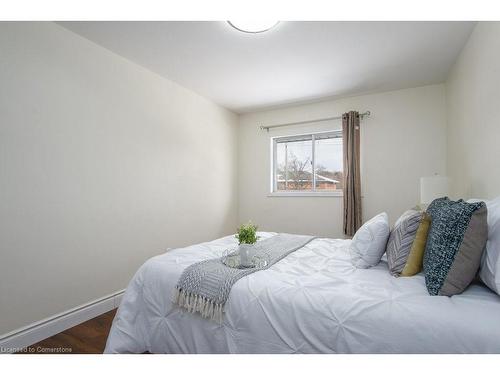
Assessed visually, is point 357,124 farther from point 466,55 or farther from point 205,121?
point 205,121

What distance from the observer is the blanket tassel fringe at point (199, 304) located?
54.1 inches

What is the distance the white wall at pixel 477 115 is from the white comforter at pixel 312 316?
1167 millimetres

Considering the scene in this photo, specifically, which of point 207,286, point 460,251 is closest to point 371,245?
point 460,251

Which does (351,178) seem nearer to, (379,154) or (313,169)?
(379,154)

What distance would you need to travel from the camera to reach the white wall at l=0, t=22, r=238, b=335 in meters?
1.87

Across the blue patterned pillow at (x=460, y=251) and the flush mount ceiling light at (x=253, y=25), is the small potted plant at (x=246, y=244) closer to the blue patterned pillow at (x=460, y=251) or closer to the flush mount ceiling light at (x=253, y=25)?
the blue patterned pillow at (x=460, y=251)

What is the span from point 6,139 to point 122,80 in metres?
1.15

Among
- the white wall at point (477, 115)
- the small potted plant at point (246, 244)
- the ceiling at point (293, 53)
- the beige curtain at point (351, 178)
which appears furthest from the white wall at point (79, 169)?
the white wall at point (477, 115)

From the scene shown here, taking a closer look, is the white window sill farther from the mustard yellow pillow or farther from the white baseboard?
the white baseboard

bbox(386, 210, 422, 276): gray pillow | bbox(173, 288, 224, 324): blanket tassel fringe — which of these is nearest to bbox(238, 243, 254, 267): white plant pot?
bbox(173, 288, 224, 324): blanket tassel fringe

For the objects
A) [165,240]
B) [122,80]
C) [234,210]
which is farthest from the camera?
[234,210]
